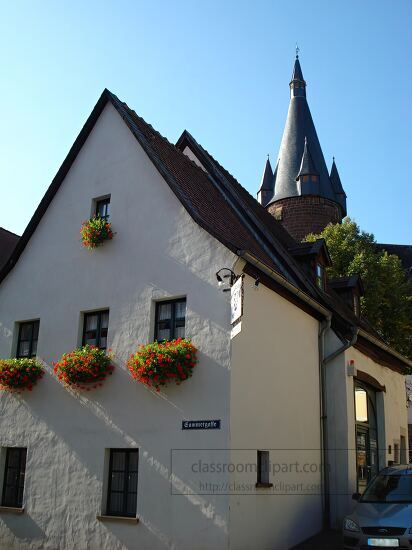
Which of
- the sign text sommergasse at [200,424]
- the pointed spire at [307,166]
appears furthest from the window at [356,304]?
the pointed spire at [307,166]

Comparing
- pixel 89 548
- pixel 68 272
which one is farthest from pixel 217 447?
pixel 68 272

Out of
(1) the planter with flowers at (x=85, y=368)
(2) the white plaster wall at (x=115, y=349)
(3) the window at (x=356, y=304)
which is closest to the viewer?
(2) the white plaster wall at (x=115, y=349)

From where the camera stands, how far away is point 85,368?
11688 mm

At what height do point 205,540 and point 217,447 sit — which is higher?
point 217,447

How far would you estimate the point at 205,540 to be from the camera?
32.1 ft

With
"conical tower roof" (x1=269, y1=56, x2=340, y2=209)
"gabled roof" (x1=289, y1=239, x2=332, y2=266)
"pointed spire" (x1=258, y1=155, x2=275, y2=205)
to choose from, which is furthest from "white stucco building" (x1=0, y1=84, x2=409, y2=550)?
"pointed spire" (x1=258, y1=155, x2=275, y2=205)

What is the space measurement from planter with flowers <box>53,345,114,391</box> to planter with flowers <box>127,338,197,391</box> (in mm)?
957

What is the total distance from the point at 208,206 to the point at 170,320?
3.13m

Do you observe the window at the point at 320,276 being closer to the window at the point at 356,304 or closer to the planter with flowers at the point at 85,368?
the window at the point at 356,304

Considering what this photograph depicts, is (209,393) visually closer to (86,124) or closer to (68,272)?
(68,272)

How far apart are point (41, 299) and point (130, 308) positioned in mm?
2738

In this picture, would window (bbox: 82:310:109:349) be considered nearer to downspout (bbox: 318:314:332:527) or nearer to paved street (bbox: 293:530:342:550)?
downspout (bbox: 318:314:332:527)

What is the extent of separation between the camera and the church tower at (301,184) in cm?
4306

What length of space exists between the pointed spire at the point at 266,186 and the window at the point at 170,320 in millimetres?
35446
